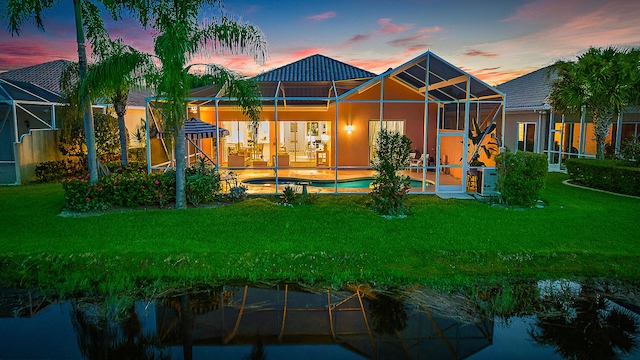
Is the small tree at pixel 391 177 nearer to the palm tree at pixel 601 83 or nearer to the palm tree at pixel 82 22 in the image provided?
the palm tree at pixel 82 22

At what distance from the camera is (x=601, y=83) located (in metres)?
13.7

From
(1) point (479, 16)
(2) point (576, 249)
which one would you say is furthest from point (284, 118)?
(2) point (576, 249)

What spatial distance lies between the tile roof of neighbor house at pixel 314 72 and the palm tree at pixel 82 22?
5.12 meters

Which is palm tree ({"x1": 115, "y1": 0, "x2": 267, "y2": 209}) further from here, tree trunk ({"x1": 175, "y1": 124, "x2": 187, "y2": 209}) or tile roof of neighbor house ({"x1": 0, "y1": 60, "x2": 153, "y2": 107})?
tile roof of neighbor house ({"x1": 0, "y1": 60, "x2": 153, "y2": 107})

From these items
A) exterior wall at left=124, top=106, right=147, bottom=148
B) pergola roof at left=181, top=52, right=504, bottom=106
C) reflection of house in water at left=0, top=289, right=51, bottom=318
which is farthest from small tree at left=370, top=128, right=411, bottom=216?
exterior wall at left=124, top=106, right=147, bottom=148

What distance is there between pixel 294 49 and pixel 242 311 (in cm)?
1540

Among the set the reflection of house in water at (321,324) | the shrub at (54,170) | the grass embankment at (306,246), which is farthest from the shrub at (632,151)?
the shrub at (54,170)

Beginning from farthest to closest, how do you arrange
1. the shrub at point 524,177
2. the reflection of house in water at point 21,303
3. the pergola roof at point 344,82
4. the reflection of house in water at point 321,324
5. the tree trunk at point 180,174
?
1. the pergola roof at point 344,82
2. the shrub at point 524,177
3. the tree trunk at point 180,174
4. the reflection of house in water at point 21,303
5. the reflection of house in water at point 321,324

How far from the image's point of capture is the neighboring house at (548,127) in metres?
16.7

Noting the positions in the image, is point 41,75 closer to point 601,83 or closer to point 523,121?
point 523,121

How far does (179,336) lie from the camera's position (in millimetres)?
5438

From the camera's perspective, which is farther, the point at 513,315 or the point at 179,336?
the point at 513,315

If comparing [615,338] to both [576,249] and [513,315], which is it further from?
[576,249]

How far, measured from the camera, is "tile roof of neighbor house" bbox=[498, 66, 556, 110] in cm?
1864
